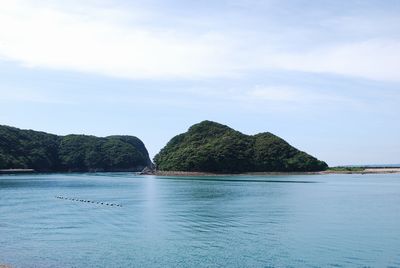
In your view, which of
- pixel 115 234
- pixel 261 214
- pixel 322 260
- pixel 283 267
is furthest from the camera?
pixel 261 214

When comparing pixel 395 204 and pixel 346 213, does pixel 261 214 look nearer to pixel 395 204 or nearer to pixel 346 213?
pixel 346 213

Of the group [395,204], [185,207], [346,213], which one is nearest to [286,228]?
[346,213]

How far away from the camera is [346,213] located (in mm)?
53094

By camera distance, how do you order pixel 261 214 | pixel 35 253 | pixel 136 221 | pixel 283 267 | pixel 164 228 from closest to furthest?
pixel 283 267 < pixel 35 253 < pixel 164 228 < pixel 136 221 < pixel 261 214

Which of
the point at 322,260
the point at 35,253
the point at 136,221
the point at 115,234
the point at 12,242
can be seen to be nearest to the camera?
the point at 322,260

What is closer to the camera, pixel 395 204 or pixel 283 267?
pixel 283 267

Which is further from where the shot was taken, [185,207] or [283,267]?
[185,207]

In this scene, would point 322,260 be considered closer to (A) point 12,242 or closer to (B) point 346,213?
(A) point 12,242

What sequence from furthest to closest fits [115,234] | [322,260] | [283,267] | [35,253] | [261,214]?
[261,214], [115,234], [35,253], [322,260], [283,267]

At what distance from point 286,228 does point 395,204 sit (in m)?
29.3

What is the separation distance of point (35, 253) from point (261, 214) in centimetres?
2774

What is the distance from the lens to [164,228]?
42.5 m

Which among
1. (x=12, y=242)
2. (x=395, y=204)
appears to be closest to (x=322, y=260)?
(x=12, y=242)

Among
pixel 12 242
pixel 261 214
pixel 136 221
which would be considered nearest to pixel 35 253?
pixel 12 242
